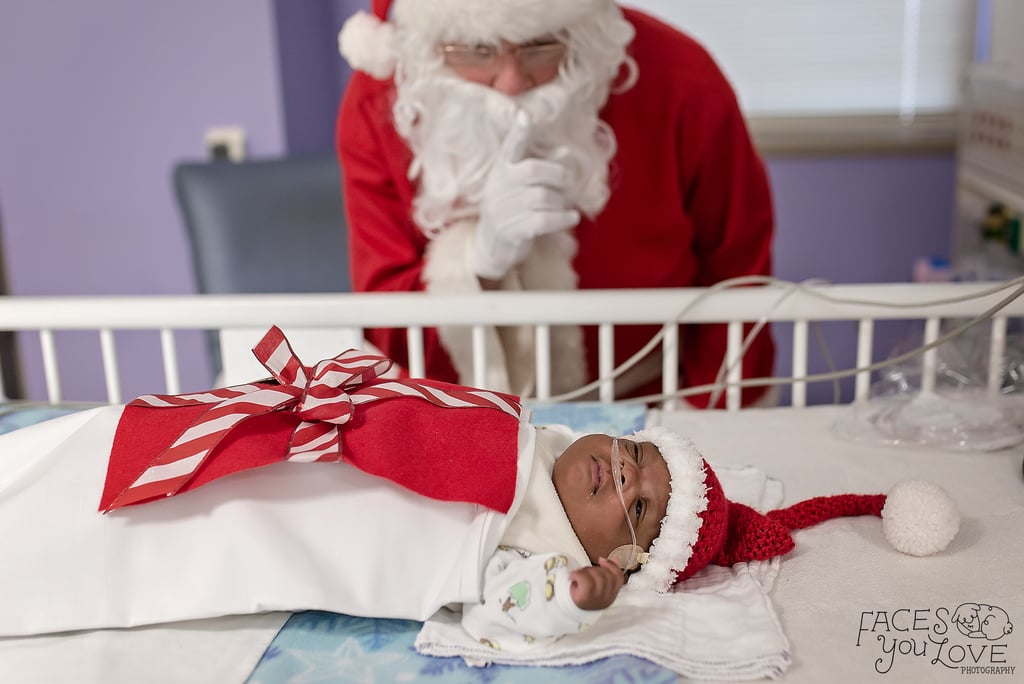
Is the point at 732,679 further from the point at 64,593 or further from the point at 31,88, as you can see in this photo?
the point at 31,88

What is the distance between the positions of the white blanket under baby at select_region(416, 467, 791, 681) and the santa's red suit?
0.64m

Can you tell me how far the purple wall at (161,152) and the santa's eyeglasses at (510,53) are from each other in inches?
33.7

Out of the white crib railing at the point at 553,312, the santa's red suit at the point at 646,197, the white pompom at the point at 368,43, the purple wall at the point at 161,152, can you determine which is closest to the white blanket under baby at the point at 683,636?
the white crib railing at the point at 553,312

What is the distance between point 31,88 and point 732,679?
1.96 m

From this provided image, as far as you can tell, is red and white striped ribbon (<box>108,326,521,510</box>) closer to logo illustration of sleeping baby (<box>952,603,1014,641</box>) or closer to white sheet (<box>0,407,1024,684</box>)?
white sheet (<box>0,407,1024,684</box>)

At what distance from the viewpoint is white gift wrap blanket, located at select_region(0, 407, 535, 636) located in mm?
777

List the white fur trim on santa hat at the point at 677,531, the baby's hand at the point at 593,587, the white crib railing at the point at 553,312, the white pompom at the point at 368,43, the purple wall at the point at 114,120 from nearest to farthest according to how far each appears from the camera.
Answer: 1. the baby's hand at the point at 593,587
2. the white fur trim on santa hat at the point at 677,531
3. the white crib railing at the point at 553,312
4. the white pompom at the point at 368,43
5. the purple wall at the point at 114,120

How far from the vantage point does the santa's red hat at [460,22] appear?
120 cm

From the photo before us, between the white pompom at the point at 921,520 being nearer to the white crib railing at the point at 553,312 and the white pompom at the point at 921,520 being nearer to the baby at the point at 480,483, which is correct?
the baby at the point at 480,483

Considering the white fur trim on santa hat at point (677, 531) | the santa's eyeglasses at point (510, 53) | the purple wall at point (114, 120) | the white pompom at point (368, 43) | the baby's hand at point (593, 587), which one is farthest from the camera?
the purple wall at point (114, 120)

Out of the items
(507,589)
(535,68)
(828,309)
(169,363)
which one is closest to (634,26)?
(535,68)

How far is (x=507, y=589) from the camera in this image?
0.75 meters

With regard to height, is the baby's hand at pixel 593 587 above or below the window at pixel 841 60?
below

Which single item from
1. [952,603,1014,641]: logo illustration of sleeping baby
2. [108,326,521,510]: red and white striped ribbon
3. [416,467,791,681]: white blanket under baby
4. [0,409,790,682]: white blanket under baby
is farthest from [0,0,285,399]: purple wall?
[952,603,1014,641]: logo illustration of sleeping baby
